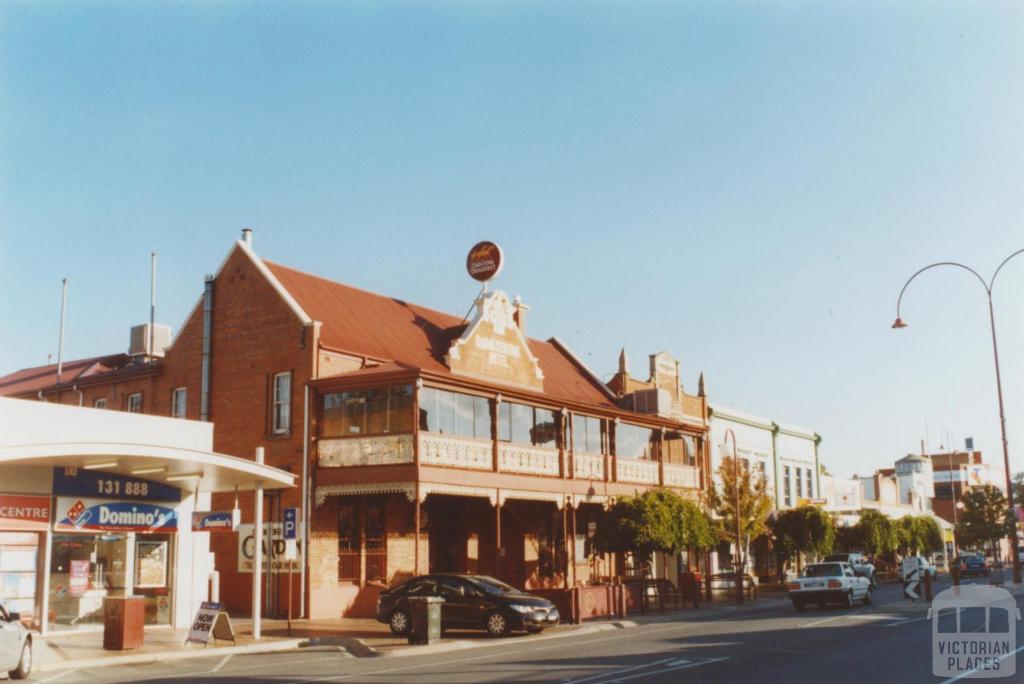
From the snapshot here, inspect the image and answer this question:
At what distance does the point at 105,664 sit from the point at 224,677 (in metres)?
3.52

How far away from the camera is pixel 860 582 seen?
1215 inches

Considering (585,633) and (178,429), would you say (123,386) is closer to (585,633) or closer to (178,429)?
(178,429)

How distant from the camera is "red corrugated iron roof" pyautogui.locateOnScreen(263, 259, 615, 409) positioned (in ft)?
101

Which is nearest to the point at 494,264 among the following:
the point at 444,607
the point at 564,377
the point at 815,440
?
the point at 564,377

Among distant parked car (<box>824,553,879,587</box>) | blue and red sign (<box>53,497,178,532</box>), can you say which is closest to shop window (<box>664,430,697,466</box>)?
distant parked car (<box>824,553,879,587</box>)

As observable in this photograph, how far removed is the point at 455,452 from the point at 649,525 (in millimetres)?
6165

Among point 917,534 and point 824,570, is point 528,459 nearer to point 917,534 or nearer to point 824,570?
point 824,570

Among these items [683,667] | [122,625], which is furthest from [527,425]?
[683,667]

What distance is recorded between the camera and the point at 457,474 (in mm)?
27547

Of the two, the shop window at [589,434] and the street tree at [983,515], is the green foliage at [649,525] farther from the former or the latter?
the street tree at [983,515]

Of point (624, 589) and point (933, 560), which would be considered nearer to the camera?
point (624, 589)

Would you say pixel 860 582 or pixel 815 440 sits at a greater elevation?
pixel 815 440

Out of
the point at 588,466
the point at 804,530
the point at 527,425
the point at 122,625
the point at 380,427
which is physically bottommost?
the point at 122,625

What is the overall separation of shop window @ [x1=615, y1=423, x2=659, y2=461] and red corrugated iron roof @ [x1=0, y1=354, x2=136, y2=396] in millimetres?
17980
